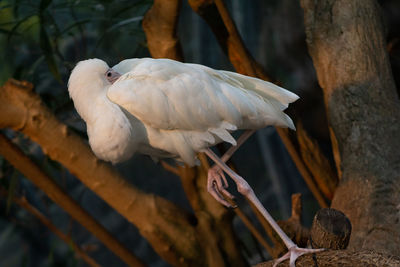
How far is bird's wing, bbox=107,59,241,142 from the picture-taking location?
71.8 inches

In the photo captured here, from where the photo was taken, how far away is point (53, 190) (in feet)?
9.80

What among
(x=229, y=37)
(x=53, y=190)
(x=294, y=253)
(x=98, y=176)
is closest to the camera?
(x=294, y=253)

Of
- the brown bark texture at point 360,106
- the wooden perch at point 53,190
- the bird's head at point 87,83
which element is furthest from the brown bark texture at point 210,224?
the bird's head at point 87,83

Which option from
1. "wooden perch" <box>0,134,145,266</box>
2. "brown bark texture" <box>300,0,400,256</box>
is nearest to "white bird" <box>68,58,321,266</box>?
"brown bark texture" <box>300,0,400,256</box>

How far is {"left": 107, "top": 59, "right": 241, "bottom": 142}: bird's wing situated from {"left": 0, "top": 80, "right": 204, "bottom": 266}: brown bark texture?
866 millimetres

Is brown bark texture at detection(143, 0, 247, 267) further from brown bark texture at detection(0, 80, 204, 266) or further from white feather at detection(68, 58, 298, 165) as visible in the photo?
white feather at detection(68, 58, 298, 165)

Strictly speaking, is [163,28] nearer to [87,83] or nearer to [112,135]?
[87,83]

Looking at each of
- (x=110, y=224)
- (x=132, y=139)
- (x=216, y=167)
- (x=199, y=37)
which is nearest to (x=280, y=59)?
(x=199, y=37)

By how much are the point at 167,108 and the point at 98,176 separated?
989 millimetres

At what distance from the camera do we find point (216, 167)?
218 cm

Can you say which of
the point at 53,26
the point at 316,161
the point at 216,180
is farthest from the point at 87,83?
the point at 316,161

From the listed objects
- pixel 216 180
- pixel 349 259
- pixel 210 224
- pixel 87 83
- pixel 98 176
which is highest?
pixel 87 83

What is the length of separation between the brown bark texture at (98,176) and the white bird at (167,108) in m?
0.71

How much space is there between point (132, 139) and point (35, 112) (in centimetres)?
96
